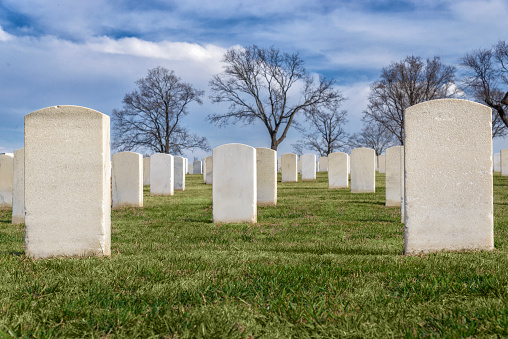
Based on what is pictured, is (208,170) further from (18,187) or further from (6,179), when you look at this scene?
(18,187)

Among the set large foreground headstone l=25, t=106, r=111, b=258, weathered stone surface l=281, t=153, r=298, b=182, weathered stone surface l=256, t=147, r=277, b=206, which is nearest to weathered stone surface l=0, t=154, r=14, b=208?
weathered stone surface l=256, t=147, r=277, b=206

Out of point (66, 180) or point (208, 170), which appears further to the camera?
point (208, 170)

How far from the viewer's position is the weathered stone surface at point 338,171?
19719 mm

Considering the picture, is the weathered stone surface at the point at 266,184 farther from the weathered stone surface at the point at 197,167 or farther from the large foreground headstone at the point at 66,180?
the weathered stone surface at the point at 197,167

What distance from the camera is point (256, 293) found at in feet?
11.1

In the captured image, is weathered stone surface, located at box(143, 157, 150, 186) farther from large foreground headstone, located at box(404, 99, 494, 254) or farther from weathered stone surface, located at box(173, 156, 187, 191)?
large foreground headstone, located at box(404, 99, 494, 254)

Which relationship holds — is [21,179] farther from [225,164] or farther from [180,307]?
[180,307]

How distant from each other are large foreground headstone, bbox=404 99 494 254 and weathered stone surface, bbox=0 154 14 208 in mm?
9883

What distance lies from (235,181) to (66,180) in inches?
158

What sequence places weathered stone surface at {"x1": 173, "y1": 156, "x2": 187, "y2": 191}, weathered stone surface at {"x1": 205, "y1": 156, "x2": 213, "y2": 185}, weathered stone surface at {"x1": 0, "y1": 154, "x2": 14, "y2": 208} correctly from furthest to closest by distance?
weathered stone surface at {"x1": 205, "y1": 156, "x2": 213, "y2": 185} → weathered stone surface at {"x1": 173, "y1": 156, "x2": 187, "y2": 191} → weathered stone surface at {"x1": 0, "y1": 154, "x2": 14, "y2": 208}

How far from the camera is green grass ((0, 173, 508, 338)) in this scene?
2.74 metres

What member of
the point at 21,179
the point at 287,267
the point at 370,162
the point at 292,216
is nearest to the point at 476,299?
the point at 287,267

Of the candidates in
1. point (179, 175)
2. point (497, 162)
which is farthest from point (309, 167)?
point (497, 162)

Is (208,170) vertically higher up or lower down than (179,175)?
higher up
